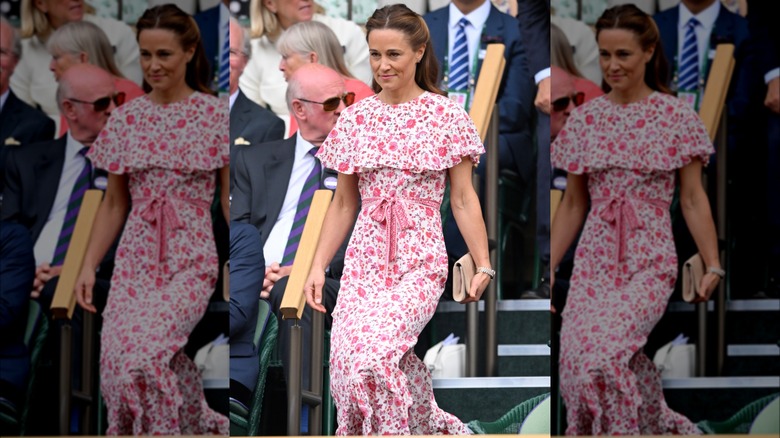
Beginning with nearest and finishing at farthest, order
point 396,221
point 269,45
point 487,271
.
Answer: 1. point 396,221
2. point 487,271
3. point 269,45

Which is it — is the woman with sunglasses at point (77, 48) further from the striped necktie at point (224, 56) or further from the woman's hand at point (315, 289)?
the woman's hand at point (315, 289)

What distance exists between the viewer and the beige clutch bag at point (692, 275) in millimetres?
5004

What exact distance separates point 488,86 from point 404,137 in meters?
0.53

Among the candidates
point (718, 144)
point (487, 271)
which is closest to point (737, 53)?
point (718, 144)

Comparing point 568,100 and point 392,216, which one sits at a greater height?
point 568,100

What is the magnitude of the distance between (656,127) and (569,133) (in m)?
Result: 0.40

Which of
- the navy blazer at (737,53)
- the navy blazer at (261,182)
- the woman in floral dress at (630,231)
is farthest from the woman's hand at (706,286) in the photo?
the navy blazer at (261,182)

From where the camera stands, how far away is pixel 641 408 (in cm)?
501

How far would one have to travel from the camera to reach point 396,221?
472 centimetres

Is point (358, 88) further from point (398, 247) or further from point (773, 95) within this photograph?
point (773, 95)

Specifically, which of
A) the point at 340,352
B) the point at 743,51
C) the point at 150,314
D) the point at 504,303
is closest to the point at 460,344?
the point at 504,303

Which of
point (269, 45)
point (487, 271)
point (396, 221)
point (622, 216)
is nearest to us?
point (396, 221)

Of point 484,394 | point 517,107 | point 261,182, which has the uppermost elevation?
point 517,107

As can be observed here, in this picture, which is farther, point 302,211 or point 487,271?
point 302,211
